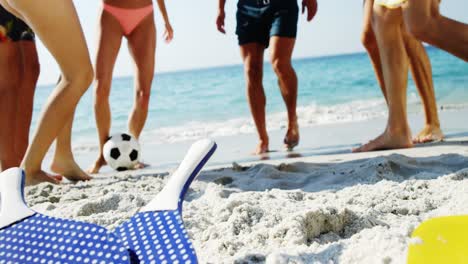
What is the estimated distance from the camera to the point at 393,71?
11.2ft

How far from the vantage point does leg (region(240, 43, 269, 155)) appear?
13.8 ft

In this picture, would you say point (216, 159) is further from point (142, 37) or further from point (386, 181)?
point (386, 181)

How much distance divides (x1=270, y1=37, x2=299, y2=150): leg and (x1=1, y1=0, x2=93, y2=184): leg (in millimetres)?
1720

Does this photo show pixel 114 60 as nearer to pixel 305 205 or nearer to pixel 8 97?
pixel 8 97

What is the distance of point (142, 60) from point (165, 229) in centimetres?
282

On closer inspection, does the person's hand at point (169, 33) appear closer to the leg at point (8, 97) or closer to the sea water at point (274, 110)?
the leg at point (8, 97)

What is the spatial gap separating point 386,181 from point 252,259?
116cm

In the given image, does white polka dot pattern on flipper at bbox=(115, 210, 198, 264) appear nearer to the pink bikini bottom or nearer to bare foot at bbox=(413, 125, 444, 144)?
the pink bikini bottom

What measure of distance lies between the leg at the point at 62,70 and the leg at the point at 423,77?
237 centimetres

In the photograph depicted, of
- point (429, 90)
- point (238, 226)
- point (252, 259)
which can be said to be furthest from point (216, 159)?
point (252, 259)

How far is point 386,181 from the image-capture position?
90.4 inches

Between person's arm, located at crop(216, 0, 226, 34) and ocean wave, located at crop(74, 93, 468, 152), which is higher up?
person's arm, located at crop(216, 0, 226, 34)

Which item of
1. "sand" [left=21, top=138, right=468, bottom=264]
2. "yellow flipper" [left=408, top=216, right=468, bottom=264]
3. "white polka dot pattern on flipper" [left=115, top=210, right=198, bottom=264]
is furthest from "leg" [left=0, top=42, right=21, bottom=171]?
"yellow flipper" [left=408, top=216, right=468, bottom=264]

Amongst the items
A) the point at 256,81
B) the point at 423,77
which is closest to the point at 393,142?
the point at 423,77
